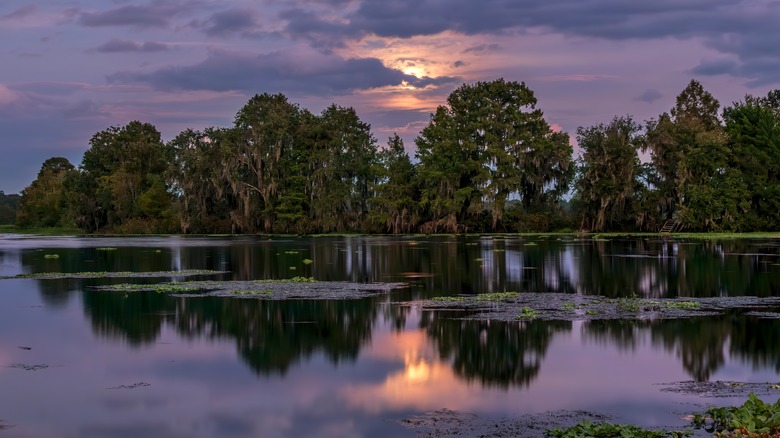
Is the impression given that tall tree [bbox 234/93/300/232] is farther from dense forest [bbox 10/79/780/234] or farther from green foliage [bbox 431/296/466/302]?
green foliage [bbox 431/296/466/302]

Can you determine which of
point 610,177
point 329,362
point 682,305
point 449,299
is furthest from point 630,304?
point 610,177

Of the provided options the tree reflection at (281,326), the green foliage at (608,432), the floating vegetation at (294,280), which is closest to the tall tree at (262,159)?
the floating vegetation at (294,280)

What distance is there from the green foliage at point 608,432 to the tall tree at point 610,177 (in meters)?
74.3

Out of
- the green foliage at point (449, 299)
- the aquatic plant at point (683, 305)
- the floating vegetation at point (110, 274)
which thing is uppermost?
the floating vegetation at point (110, 274)

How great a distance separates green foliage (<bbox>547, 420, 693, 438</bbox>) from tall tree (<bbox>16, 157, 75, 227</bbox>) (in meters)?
139

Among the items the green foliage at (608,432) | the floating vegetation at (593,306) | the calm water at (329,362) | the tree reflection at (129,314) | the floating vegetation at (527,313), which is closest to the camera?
the green foliage at (608,432)

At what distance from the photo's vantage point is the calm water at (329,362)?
11523 millimetres

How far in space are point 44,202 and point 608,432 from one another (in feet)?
492

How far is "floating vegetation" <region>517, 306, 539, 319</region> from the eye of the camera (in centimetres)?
2024

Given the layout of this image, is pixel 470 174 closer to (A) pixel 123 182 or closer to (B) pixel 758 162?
(B) pixel 758 162

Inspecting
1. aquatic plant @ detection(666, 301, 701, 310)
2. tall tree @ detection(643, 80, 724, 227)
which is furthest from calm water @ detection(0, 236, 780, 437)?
tall tree @ detection(643, 80, 724, 227)

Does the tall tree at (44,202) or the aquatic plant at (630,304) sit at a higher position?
the tall tree at (44,202)

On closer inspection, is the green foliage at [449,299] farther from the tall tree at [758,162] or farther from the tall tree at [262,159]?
the tall tree at [262,159]

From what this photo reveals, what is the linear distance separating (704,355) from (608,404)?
432 cm
